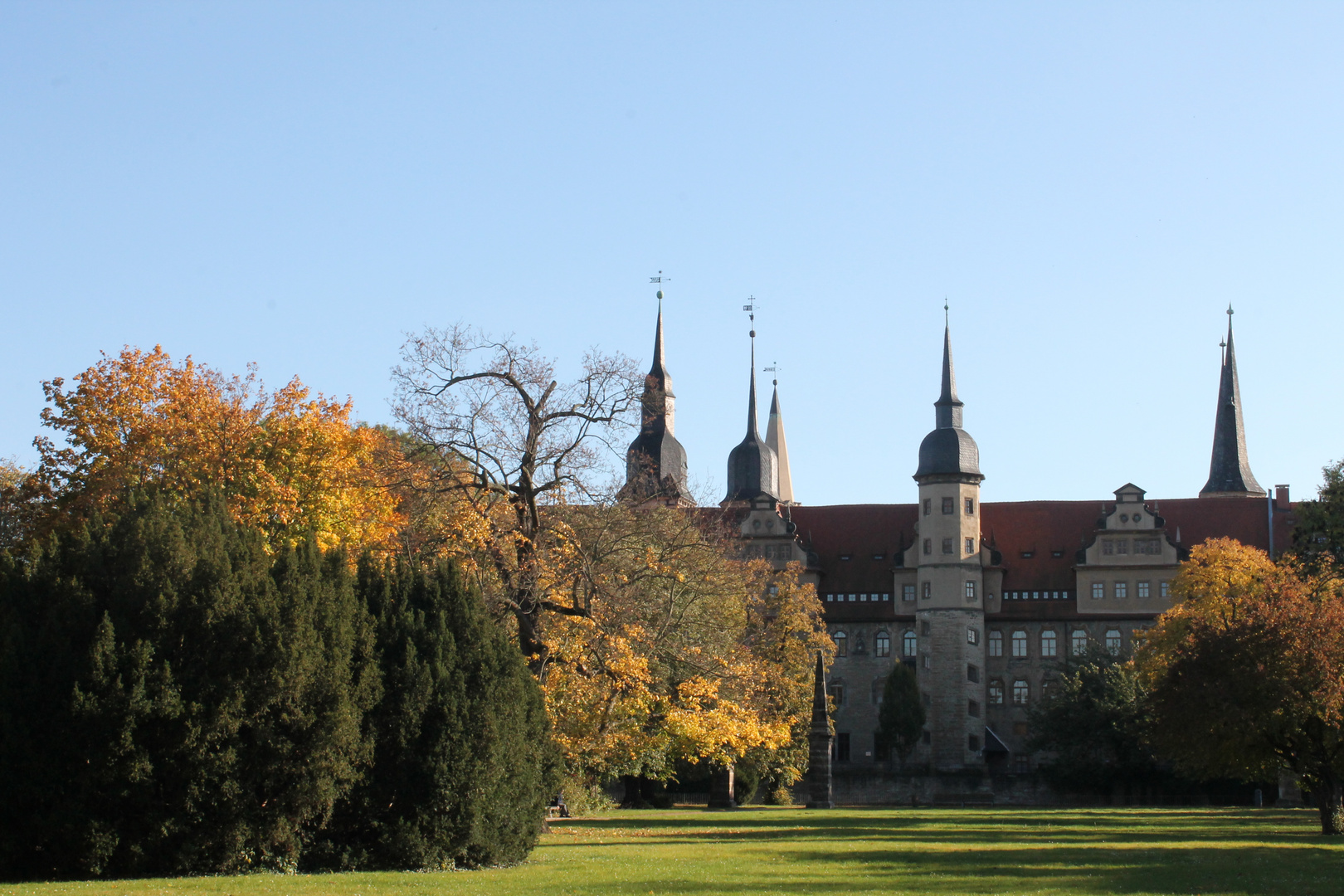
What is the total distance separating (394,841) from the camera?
66.5 feet

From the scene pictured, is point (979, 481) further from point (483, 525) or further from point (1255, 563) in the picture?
point (483, 525)

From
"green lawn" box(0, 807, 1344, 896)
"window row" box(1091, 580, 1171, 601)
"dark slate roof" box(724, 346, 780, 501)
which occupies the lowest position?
"green lawn" box(0, 807, 1344, 896)

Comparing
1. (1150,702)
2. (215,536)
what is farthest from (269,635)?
(1150,702)

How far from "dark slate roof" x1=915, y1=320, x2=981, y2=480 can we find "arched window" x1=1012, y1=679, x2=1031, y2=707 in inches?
405

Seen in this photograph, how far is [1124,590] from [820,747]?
2868 cm

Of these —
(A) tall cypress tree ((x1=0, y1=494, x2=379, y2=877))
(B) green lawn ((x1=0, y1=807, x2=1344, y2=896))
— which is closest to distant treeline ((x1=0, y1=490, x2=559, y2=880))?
(A) tall cypress tree ((x1=0, y1=494, x2=379, y2=877))

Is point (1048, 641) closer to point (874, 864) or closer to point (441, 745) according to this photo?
point (874, 864)

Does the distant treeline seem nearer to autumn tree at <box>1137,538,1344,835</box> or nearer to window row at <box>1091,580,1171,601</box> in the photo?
autumn tree at <box>1137,538,1344,835</box>

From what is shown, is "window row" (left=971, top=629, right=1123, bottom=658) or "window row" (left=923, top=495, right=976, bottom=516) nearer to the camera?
"window row" (left=971, top=629, right=1123, bottom=658)

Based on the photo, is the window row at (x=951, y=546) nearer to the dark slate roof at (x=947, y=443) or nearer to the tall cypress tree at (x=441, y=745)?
the dark slate roof at (x=947, y=443)

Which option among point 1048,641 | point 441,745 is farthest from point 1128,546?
point 441,745

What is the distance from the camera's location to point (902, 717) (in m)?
69.3

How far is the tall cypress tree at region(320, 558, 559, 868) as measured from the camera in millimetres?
20406

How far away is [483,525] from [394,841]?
7369mm
